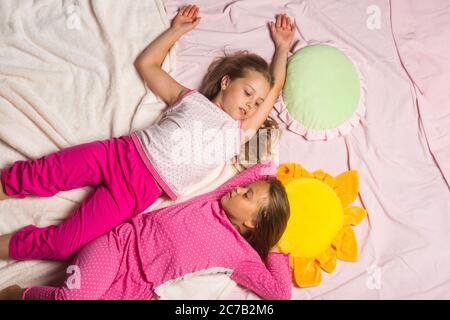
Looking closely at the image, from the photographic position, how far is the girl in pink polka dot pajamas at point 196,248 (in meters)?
1.26

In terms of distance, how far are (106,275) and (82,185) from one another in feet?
0.90

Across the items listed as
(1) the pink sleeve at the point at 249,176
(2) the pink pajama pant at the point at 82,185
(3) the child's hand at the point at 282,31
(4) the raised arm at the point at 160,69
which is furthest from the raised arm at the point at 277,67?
(2) the pink pajama pant at the point at 82,185

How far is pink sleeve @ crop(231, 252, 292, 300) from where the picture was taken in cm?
132

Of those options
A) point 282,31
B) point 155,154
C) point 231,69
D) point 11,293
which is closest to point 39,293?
point 11,293

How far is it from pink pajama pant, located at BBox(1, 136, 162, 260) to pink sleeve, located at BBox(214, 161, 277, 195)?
19cm

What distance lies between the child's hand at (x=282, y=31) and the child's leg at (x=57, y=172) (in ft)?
2.24

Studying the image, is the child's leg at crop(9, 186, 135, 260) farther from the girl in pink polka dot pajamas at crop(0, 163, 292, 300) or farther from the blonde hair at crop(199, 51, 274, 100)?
the blonde hair at crop(199, 51, 274, 100)

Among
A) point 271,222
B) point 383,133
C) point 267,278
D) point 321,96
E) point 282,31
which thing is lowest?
point 267,278

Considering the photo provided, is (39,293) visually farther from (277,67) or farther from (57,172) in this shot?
(277,67)

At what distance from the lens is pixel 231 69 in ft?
5.09

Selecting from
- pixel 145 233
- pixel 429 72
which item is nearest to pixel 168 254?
pixel 145 233

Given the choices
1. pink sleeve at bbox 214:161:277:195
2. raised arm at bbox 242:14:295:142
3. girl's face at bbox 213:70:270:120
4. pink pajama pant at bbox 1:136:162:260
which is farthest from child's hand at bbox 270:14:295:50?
pink pajama pant at bbox 1:136:162:260

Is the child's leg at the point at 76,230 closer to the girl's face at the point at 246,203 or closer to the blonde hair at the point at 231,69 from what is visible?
the girl's face at the point at 246,203

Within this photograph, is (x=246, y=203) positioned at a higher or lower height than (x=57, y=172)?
lower
